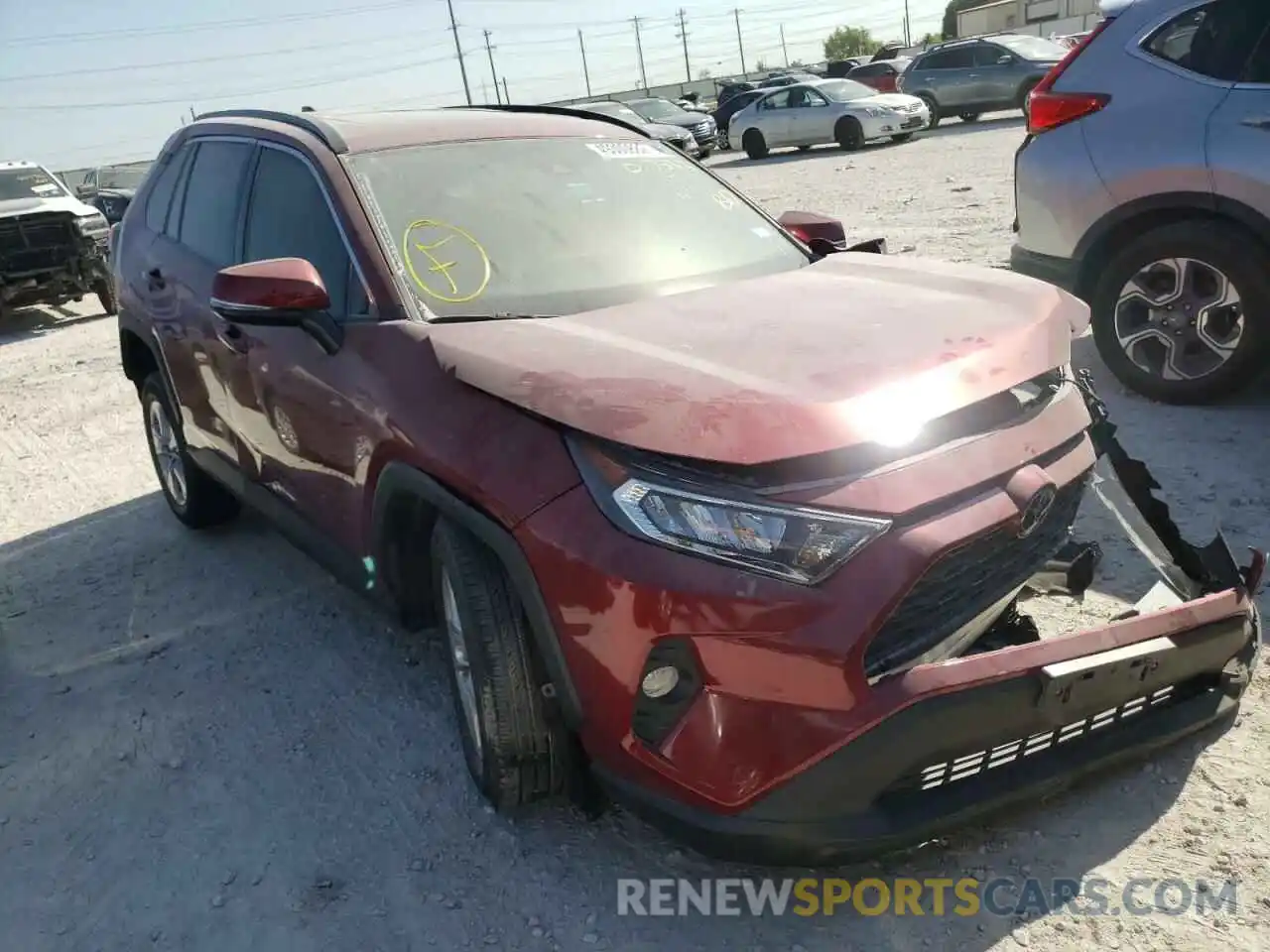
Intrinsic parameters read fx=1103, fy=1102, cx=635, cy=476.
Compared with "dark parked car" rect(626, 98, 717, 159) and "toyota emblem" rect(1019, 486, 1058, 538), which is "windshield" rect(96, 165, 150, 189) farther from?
"toyota emblem" rect(1019, 486, 1058, 538)

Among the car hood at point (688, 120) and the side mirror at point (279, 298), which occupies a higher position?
the side mirror at point (279, 298)

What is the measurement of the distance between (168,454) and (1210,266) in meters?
4.70

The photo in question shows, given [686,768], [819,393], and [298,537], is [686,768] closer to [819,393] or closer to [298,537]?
[819,393]

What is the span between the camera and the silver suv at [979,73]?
20.8m

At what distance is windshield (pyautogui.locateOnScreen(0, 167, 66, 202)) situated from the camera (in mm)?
12617

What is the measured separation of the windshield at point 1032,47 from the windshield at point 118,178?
1619cm

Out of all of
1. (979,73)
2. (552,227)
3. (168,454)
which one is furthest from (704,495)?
(979,73)

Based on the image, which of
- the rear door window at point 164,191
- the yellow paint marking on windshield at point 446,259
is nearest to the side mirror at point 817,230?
the yellow paint marking on windshield at point 446,259

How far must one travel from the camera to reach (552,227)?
3.28 meters

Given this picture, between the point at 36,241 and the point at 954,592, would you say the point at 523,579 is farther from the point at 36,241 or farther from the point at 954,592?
the point at 36,241

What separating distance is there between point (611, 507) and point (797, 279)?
130 cm

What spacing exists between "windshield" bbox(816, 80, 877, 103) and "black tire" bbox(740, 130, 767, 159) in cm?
155

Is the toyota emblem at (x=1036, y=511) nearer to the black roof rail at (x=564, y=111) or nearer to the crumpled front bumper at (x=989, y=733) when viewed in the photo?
the crumpled front bumper at (x=989, y=733)

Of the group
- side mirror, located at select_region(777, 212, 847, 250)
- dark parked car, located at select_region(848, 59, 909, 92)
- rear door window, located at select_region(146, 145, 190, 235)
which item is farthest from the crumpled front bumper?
dark parked car, located at select_region(848, 59, 909, 92)
